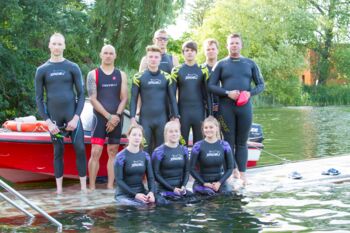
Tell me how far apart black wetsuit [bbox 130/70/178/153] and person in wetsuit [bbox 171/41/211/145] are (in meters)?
0.21

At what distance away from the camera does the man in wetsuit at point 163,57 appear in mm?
7891

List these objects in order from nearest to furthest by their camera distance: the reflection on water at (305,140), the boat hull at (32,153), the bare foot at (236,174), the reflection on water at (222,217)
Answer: the reflection on water at (222,217)
the boat hull at (32,153)
the bare foot at (236,174)
the reflection on water at (305,140)

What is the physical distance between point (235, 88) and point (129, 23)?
12.2 meters

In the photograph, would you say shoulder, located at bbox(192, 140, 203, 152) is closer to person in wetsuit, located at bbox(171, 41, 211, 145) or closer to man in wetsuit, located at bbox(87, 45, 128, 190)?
person in wetsuit, located at bbox(171, 41, 211, 145)

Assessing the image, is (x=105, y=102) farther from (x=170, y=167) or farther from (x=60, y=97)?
(x=170, y=167)

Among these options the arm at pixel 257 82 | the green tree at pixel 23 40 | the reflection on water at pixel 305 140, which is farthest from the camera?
the green tree at pixel 23 40

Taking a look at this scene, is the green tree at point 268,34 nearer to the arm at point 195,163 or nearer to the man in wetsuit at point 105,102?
the man in wetsuit at point 105,102

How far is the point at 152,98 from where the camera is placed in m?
7.48

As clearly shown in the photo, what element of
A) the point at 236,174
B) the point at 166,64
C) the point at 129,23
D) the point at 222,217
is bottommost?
the point at 222,217

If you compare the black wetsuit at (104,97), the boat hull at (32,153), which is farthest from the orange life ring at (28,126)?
the black wetsuit at (104,97)

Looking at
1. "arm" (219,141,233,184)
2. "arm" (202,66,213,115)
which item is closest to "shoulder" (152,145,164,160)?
"arm" (219,141,233,184)

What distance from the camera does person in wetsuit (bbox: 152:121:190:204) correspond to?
7.04m

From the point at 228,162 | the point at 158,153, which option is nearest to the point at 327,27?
the point at 228,162

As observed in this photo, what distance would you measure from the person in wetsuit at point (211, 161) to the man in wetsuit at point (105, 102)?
1.06 meters
